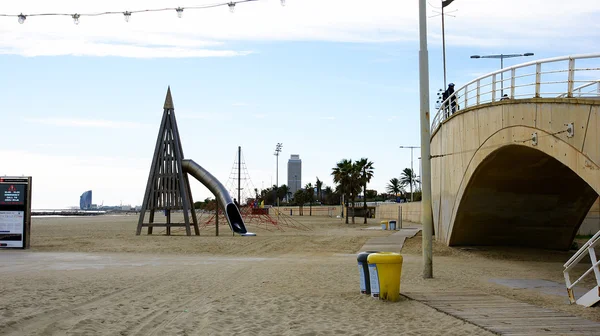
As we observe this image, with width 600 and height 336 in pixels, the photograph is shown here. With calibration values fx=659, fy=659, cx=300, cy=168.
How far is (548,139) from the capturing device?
15977mm

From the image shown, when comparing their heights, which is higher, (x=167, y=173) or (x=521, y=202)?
(x=167, y=173)

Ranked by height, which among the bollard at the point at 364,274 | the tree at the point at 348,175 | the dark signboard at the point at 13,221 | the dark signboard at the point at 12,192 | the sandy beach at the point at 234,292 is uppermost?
the tree at the point at 348,175

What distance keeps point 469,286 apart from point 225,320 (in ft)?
23.3

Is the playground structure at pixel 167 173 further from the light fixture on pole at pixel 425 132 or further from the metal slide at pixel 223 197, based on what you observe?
the light fixture on pole at pixel 425 132

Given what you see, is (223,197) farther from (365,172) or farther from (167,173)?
(365,172)

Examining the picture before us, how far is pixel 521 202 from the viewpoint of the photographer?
24.8 meters

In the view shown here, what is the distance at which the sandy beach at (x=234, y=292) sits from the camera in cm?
942

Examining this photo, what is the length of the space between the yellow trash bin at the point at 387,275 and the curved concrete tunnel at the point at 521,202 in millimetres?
8797

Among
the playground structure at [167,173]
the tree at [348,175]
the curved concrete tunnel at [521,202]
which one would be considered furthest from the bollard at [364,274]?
the tree at [348,175]

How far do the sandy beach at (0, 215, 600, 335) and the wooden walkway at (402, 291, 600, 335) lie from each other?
1.07 ft

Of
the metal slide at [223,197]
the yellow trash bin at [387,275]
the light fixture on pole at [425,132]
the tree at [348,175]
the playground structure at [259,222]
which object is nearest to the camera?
the yellow trash bin at [387,275]

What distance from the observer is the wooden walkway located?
8910 millimetres

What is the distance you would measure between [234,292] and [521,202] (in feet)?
49.0

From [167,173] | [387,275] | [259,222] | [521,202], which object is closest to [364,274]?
[387,275]
